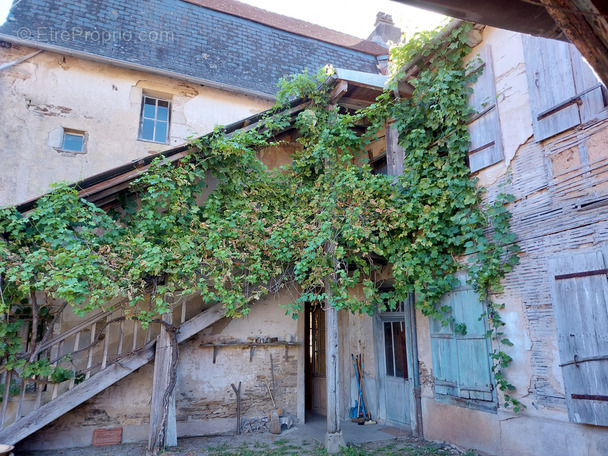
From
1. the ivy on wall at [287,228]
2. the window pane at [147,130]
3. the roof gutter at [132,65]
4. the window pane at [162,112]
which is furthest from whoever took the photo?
the window pane at [162,112]

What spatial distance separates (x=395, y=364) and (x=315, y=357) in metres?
2.38

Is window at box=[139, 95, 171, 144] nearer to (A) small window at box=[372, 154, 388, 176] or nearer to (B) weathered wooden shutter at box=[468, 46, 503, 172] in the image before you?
(A) small window at box=[372, 154, 388, 176]

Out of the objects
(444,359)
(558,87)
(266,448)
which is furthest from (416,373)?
(558,87)

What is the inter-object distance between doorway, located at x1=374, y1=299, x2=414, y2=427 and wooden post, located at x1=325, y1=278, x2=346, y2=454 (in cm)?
151

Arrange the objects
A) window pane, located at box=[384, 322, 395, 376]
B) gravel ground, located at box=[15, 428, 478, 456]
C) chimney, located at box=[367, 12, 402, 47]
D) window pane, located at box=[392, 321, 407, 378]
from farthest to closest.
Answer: chimney, located at box=[367, 12, 402, 47] → window pane, located at box=[384, 322, 395, 376] → window pane, located at box=[392, 321, 407, 378] → gravel ground, located at box=[15, 428, 478, 456]

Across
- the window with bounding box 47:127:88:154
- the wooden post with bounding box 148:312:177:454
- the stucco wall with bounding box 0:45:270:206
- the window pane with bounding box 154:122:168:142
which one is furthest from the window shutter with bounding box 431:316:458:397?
the window with bounding box 47:127:88:154

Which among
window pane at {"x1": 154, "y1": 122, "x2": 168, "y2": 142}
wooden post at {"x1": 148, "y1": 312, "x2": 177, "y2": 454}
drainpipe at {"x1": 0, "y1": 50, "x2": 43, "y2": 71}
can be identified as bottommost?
wooden post at {"x1": 148, "y1": 312, "x2": 177, "y2": 454}

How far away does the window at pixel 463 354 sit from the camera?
19.0ft

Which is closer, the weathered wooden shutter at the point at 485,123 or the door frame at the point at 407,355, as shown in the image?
the weathered wooden shutter at the point at 485,123

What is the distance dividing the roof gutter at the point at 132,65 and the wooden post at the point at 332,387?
475cm

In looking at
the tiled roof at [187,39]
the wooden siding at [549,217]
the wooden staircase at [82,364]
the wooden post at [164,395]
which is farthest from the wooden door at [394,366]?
the tiled roof at [187,39]

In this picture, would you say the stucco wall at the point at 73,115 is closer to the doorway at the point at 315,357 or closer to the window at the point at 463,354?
the doorway at the point at 315,357

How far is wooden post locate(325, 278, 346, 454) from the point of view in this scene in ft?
20.2

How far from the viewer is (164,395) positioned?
632 cm
